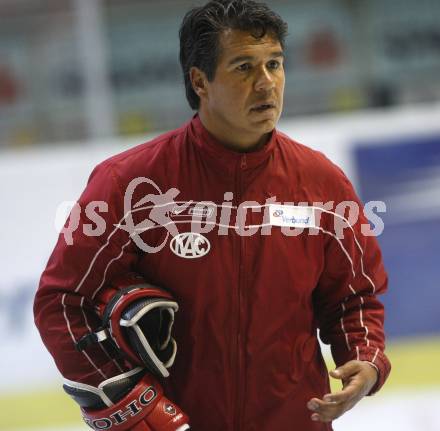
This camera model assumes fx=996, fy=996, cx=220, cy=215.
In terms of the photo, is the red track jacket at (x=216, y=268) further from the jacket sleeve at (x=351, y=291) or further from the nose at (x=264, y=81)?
the nose at (x=264, y=81)

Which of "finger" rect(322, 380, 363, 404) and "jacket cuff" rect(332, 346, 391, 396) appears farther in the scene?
"jacket cuff" rect(332, 346, 391, 396)

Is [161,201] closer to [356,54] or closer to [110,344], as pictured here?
[110,344]

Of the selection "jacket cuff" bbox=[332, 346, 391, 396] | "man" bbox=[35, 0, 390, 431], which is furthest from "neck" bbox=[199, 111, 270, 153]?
"jacket cuff" bbox=[332, 346, 391, 396]

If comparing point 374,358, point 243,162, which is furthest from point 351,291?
point 243,162

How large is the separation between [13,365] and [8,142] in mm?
2331

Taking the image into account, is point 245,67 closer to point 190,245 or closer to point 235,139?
point 235,139

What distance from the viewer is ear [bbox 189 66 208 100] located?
263 cm

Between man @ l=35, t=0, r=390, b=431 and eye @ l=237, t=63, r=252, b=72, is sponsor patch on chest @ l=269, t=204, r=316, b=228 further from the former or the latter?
eye @ l=237, t=63, r=252, b=72

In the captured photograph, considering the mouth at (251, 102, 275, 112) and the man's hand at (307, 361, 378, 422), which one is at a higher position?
the mouth at (251, 102, 275, 112)

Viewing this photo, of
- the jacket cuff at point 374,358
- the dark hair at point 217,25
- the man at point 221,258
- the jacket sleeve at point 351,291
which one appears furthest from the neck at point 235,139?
the jacket cuff at point 374,358

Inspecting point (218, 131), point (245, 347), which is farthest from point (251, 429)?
point (218, 131)

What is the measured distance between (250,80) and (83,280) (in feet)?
2.16

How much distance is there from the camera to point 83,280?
2.50 metres

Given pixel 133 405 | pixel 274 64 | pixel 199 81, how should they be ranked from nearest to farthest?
pixel 133 405
pixel 274 64
pixel 199 81
